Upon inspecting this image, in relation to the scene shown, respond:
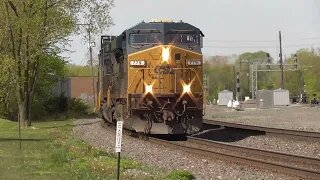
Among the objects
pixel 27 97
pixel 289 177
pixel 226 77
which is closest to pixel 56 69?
pixel 27 97

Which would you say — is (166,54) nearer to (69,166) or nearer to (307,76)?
(69,166)

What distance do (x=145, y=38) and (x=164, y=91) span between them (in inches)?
93.0

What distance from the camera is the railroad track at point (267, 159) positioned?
41.9 ft

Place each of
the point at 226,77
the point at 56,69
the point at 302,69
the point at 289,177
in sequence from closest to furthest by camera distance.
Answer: the point at 289,177
the point at 56,69
the point at 302,69
the point at 226,77

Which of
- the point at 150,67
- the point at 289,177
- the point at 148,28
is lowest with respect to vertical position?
the point at 289,177

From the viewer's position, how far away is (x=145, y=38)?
873 inches

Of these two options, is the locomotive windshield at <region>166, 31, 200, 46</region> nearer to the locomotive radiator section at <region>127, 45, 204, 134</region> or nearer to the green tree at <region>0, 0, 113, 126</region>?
the locomotive radiator section at <region>127, 45, 204, 134</region>

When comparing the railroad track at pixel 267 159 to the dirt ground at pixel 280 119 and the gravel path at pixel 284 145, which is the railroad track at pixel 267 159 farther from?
the dirt ground at pixel 280 119

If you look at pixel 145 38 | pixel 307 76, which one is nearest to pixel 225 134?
pixel 145 38

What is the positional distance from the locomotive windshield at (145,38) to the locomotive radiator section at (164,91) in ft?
1.71

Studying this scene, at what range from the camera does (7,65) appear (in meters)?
35.7

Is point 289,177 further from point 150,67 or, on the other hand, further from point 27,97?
point 27,97

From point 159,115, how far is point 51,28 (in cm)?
1836

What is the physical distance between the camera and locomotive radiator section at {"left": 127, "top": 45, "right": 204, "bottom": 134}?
69.9ft
